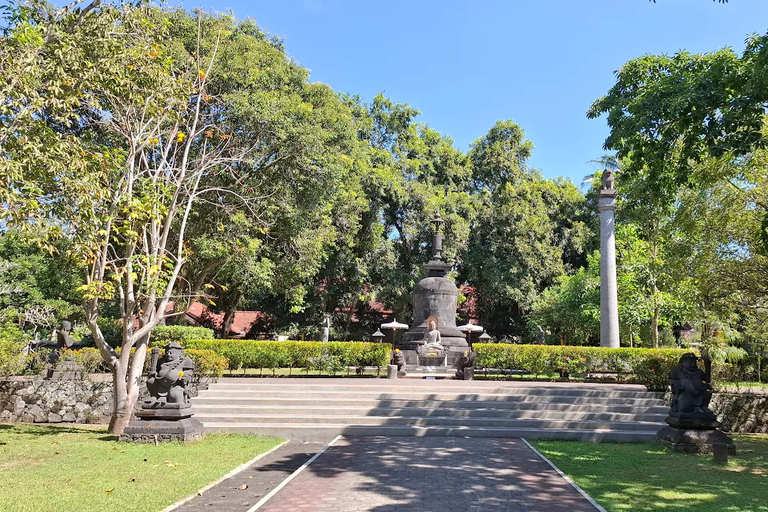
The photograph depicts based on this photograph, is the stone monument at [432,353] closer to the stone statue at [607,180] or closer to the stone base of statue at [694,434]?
the stone statue at [607,180]

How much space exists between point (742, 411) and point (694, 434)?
4.41 meters

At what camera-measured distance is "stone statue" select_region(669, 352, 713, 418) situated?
9875 mm

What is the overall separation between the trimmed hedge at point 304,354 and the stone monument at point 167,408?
7816 mm

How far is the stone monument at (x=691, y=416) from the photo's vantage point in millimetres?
9477

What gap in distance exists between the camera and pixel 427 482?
23.4 feet

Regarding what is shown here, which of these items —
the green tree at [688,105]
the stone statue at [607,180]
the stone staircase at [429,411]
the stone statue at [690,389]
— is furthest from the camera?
the stone statue at [607,180]

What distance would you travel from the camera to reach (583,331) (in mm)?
30625

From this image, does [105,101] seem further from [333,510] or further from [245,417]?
[333,510]

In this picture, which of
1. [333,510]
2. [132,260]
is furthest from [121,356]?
[333,510]

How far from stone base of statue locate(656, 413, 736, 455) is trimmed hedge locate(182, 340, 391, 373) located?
1023cm

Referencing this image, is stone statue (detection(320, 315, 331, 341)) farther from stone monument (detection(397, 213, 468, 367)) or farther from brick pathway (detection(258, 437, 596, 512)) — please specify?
brick pathway (detection(258, 437, 596, 512))

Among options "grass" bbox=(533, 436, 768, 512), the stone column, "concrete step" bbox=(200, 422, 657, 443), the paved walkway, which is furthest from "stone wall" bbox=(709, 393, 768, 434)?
the stone column

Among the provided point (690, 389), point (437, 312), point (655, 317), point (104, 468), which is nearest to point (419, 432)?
point (690, 389)

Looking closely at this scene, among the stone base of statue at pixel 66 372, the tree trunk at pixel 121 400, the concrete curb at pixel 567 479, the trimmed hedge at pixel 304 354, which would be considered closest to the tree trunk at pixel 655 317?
the trimmed hedge at pixel 304 354
